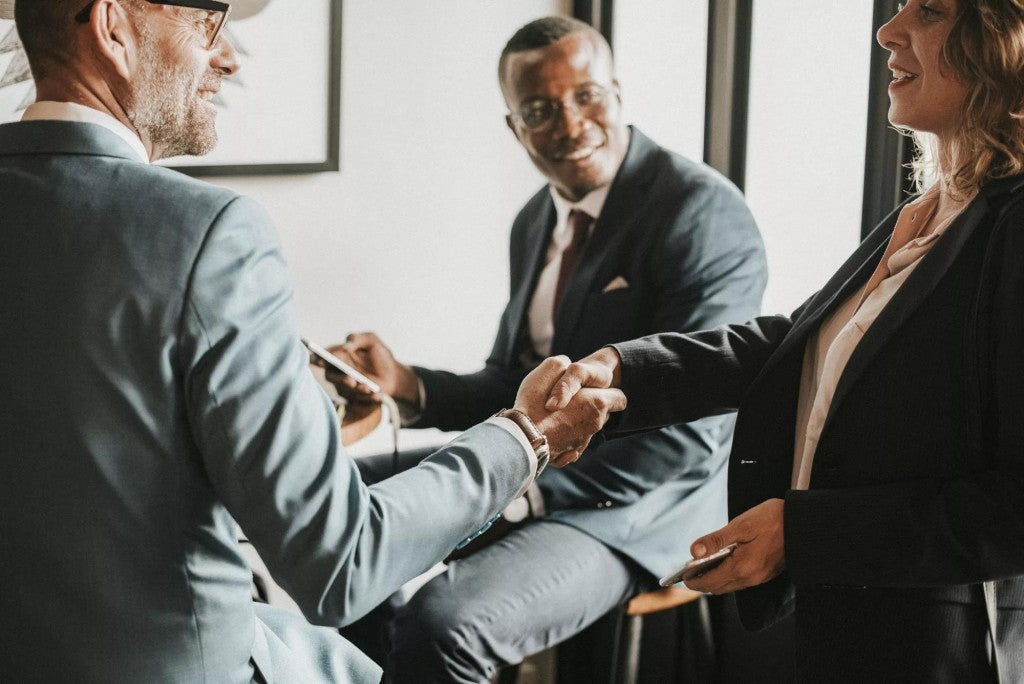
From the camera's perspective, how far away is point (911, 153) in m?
2.51

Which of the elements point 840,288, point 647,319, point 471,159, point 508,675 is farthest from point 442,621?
point 471,159

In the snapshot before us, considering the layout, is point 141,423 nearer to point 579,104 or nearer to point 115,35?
point 115,35

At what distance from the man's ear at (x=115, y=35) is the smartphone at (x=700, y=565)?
0.97m

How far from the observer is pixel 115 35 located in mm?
1216

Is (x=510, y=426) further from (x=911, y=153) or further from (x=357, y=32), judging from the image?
(x=357, y=32)

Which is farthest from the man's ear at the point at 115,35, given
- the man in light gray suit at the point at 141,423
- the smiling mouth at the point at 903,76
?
the smiling mouth at the point at 903,76

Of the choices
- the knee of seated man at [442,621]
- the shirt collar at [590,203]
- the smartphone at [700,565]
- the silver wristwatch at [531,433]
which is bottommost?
the knee of seated man at [442,621]

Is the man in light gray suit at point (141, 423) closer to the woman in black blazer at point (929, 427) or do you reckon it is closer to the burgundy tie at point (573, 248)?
the woman in black blazer at point (929, 427)

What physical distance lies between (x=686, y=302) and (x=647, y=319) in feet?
0.41

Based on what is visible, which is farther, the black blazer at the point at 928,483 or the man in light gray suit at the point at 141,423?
the black blazer at the point at 928,483

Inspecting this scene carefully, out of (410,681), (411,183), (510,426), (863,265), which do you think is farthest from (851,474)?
(411,183)

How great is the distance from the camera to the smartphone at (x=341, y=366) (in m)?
2.31

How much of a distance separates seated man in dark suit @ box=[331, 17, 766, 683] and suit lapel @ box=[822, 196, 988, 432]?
35.0 inches

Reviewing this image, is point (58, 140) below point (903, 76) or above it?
below
